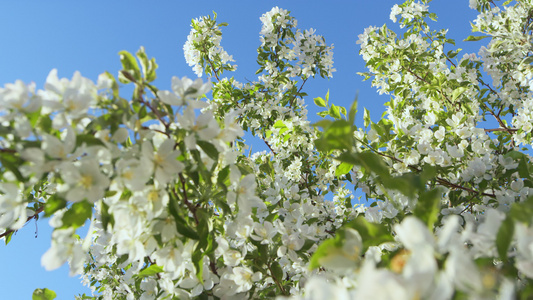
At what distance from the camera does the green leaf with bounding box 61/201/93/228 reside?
3.59 feet

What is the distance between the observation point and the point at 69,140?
39.7 inches

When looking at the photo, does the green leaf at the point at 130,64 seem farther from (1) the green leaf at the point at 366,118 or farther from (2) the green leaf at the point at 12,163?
(1) the green leaf at the point at 366,118

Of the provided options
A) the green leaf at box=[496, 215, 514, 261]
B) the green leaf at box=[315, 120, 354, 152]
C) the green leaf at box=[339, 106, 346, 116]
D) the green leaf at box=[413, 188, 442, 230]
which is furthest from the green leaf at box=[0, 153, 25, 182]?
the green leaf at box=[339, 106, 346, 116]

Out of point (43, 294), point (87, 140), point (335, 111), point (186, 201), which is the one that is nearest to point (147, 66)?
point (87, 140)

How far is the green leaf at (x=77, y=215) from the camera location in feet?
3.59

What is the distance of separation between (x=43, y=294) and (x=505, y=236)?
5.25 feet

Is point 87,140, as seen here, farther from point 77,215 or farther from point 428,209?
point 428,209

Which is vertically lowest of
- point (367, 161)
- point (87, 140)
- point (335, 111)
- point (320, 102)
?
point (367, 161)

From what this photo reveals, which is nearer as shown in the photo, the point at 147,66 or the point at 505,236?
the point at 505,236

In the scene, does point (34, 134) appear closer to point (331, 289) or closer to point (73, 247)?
point (73, 247)

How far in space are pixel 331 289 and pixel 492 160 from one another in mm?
2239

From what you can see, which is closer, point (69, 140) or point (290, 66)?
point (69, 140)

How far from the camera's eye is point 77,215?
3.60 feet

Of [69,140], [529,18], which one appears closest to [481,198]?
[529,18]
